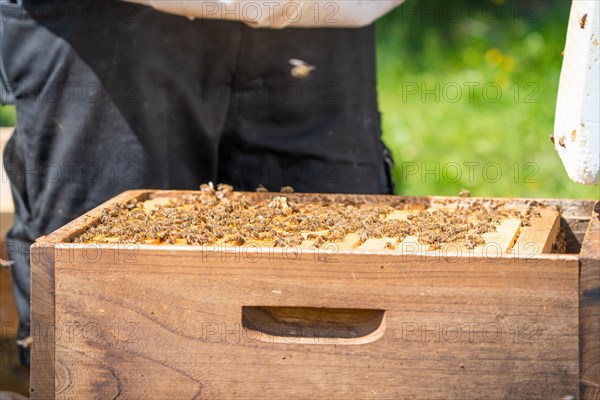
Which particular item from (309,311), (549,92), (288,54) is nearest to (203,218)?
(309,311)

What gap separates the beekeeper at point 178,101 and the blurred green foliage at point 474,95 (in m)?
1.50

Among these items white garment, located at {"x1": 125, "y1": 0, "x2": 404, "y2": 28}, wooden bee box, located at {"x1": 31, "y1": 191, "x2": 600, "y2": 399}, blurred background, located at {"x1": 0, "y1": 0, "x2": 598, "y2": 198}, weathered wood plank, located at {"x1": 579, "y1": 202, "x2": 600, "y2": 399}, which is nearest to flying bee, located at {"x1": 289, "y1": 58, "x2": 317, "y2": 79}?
white garment, located at {"x1": 125, "y1": 0, "x2": 404, "y2": 28}

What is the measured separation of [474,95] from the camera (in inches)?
168

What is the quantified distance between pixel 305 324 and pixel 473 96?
328cm

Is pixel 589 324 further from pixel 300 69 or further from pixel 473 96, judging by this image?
pixel 473 96

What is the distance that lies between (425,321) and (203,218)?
0.41m

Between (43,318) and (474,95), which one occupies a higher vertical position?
(474,95)

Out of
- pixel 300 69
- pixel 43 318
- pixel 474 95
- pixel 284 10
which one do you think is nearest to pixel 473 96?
pixel 474 95

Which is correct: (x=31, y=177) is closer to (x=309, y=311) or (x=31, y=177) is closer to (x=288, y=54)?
(x=288, y=54)

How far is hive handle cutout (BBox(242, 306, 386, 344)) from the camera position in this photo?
1154 millimetres

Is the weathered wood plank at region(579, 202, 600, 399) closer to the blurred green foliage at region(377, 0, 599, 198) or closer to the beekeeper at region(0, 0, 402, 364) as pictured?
the beekeeper at region(0, 0, 402, 364)

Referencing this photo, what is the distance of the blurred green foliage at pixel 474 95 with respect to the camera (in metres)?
3.50

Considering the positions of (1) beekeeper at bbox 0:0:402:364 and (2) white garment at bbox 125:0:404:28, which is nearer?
(2) white garment at bbox 125:0:404:28

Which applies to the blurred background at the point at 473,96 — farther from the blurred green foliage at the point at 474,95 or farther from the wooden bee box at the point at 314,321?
the wooden bee box at the point at 314,321
